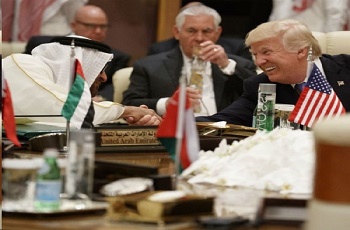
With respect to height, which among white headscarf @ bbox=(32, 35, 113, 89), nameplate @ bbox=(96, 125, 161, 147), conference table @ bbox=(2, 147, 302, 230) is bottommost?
conference table @ bbox=(2, 147, 302, 230)

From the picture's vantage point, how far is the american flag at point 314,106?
509 centimetres

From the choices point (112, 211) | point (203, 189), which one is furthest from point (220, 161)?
point (112, 211)

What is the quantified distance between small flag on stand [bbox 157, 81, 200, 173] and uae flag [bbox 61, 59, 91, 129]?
63 cm

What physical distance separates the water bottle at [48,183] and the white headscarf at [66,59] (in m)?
2.43

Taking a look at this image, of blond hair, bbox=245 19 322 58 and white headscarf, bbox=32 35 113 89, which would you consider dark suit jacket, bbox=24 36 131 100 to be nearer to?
blond hair, bbox=245 19 322 58

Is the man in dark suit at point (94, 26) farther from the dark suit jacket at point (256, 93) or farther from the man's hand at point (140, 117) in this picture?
the man's hand at point (140, 117)

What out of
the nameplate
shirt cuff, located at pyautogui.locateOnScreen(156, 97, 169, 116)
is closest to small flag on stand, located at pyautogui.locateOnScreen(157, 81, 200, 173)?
the nameplate

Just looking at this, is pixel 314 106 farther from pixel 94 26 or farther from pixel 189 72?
pixel 94 26

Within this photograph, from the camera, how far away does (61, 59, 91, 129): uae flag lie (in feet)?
13.7

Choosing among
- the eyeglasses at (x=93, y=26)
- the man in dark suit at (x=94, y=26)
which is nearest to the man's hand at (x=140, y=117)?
the man in dark suit at (x=94, y=26)

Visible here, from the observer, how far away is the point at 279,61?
630 centimetres

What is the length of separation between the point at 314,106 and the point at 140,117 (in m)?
0.88

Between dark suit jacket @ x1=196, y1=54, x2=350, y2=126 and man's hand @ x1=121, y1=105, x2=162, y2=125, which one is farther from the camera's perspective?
dark suit jacket @ x1=196, y1=54, x2=350, y2=126

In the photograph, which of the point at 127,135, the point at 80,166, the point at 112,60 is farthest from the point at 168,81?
the point at 80,166
